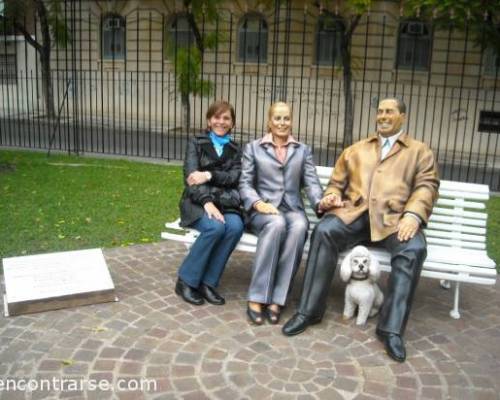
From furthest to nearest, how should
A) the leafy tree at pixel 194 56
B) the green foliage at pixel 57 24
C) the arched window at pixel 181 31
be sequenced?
the arched window at pixel 181 31
the green foliage at pixel 57 24
the leafy tree at pixel 194 56

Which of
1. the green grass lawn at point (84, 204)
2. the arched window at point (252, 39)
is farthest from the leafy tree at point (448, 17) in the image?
the green grass lawn at point (84, 204)

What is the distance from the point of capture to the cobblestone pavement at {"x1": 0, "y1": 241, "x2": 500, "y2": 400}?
3482mm

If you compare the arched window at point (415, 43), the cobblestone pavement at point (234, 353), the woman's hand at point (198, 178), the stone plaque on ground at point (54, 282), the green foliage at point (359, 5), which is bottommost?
the cobblestone pavement at point (234, 353)

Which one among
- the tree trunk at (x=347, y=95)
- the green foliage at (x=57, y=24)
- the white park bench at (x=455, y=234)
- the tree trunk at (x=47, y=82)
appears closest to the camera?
the white park bench at (x=455, y=234)

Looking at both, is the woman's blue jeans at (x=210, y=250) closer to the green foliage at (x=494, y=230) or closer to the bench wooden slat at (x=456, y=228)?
the bench wooden slat at (x=456, y=228)

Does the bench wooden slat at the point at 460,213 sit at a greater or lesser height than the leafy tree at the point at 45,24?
lesser

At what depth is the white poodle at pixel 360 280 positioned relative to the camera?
4.24m

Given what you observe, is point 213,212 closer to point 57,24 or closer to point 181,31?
point 57,24

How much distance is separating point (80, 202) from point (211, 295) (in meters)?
3.90

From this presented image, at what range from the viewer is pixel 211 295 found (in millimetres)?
4727

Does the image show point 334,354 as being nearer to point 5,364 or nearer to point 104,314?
A: point 104,314

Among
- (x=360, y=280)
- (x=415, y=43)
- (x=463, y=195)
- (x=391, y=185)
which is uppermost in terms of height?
(x=415, y=43)

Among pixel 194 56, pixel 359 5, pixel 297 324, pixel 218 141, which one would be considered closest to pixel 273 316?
pixel 297 324

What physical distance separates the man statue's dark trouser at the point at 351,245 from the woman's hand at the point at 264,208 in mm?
399
